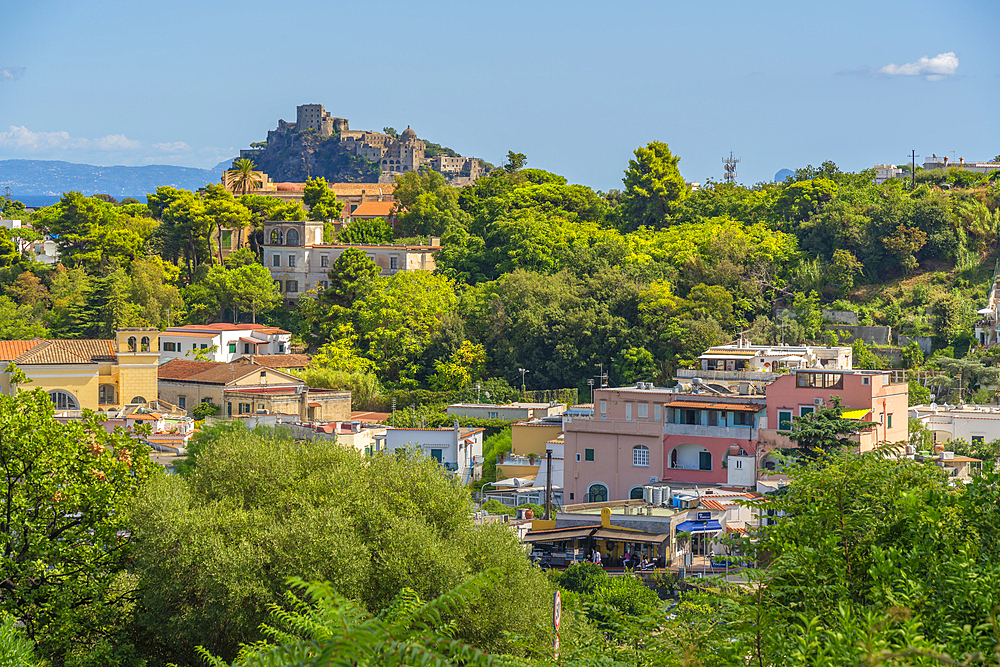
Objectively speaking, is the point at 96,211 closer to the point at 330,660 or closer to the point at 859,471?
the point at 859,471

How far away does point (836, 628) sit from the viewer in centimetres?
676

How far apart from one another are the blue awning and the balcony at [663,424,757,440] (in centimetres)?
681

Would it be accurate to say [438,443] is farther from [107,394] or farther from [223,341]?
[223,341]

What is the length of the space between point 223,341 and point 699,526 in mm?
27419

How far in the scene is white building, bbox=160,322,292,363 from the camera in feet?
145

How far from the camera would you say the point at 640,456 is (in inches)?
1101

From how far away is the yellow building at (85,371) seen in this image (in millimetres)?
37688

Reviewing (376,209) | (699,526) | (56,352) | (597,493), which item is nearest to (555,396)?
(597,493)

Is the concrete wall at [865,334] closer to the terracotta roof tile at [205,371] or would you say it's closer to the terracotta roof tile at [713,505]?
the terracotta roof tile at [205,371]

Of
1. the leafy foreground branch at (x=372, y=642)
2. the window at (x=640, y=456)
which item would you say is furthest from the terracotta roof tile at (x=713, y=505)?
the leafy foreground branch at (x=372, y=642)

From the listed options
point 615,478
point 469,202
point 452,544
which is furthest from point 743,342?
point 452,544

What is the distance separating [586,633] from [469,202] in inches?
1808

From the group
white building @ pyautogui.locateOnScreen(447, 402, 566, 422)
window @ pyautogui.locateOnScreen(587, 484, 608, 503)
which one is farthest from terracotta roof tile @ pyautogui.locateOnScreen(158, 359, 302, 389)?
window @ pyautogui.locateOnScreen(587, 484, 608, 503)

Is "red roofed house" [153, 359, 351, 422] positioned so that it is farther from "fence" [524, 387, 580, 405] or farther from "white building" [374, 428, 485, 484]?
"white building" [374, 428, 485, 484]
